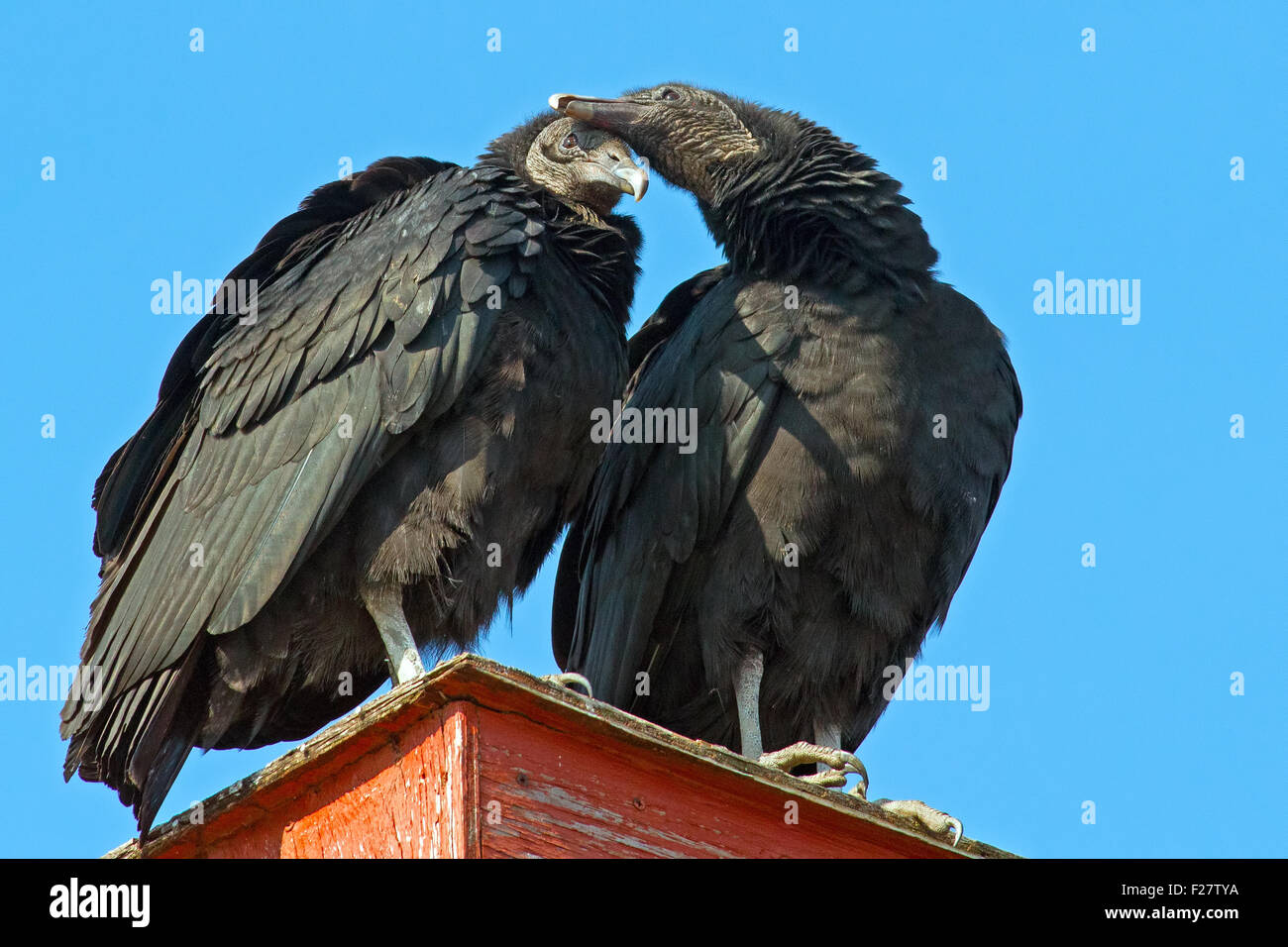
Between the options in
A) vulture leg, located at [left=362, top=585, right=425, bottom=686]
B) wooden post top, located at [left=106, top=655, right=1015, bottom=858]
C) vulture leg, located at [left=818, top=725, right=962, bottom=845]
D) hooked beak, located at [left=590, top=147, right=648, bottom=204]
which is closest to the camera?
wooden post top, located at [left=106, top=655, right=1015, bottom=858]

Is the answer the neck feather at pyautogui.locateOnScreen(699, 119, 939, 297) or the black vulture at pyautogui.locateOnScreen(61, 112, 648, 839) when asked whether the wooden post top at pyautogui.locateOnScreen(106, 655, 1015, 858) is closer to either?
the black vulture at pyautogui.locateOnScreen(61, 112, 648, 839)

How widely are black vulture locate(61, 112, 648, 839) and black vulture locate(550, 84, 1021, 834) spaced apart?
0.40 metres

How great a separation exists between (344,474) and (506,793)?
177 cm

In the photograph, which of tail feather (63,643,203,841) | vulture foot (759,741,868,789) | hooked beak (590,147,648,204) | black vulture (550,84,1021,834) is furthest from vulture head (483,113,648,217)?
tail feather (63,643,203,841)

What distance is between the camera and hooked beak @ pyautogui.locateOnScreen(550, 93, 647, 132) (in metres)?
7.19

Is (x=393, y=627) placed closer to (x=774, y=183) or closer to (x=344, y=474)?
(x=344, y=474)

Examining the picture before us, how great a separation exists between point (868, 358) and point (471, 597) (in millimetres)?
1647

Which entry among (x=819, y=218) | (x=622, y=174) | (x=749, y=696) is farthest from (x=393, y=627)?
(x=819, y=218)

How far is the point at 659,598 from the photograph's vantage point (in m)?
6.52

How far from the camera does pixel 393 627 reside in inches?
227

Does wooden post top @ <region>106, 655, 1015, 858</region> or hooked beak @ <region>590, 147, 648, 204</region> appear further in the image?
hooked beak @ <region>590, 147, 648, 204</region>

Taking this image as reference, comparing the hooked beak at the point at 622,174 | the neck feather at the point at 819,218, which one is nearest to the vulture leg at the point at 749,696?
the neck feather at the point at 819,218
